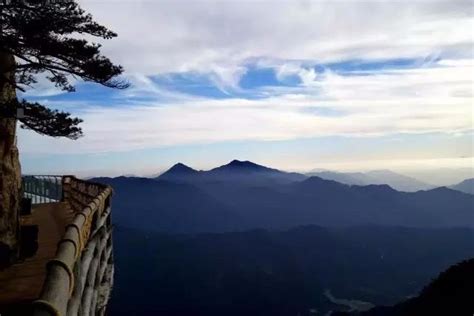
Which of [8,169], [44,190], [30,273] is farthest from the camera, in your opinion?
[44,190]

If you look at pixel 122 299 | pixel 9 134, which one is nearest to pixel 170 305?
pixel 122 299

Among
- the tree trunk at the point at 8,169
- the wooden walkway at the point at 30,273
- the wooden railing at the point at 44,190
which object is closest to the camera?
the wooden walkway at the point at 30,273

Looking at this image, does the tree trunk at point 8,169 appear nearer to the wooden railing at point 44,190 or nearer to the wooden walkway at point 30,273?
the wooden walkway at point 30,273

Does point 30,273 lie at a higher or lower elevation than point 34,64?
lower

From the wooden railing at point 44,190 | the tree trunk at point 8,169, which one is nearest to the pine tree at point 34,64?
the tree trunk at point 8,169

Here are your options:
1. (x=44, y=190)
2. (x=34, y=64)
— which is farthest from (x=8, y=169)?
(x=44, y=190)

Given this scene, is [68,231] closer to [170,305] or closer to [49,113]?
[49,113]

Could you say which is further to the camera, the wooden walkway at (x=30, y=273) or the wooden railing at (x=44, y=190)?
the wooden railing at (x=44, y=190)

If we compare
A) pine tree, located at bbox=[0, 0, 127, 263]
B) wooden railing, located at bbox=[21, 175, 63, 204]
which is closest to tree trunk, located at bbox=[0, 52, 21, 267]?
pine tree, located at bbox=[0, 0, 127, 263]

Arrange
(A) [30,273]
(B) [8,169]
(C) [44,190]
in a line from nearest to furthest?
(A) [30,273] → (B) [8,169] → (C) [44,190]

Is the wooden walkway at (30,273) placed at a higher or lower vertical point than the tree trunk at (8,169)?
lower

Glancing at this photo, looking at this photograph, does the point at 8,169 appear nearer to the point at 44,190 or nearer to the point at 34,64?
the point at 34,64
